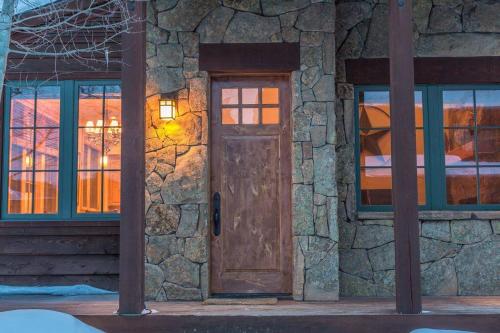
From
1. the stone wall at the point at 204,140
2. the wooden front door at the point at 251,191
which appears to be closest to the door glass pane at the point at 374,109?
the stone wall at the point at 204,140

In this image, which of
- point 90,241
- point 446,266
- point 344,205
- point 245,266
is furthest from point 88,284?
point 446,266

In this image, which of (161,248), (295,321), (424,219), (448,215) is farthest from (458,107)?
(161,248)

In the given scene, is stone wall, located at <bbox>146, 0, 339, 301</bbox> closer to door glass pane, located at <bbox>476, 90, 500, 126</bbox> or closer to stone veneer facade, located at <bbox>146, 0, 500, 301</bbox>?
stone veneer facade, located at <bbox>146, 0, 500, 301</bbox>

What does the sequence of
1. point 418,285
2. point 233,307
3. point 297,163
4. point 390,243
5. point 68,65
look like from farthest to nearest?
point 68,65, point 390,243, point 297,163, point 233,307, point 418,285

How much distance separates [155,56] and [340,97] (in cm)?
209

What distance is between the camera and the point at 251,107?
6145 mm

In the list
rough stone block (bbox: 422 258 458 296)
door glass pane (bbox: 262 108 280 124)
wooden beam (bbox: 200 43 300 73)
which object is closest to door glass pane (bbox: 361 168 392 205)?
rough stone block (bbox: 422 258 458 296)

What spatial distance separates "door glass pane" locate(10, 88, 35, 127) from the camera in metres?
6.83

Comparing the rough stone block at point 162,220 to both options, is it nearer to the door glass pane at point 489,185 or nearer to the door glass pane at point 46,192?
the door glass pane at point 46,192

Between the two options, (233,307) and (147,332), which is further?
(233,307)

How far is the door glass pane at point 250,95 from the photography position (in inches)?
242

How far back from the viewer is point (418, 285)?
4.86m

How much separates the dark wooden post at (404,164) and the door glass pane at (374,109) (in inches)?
61.5

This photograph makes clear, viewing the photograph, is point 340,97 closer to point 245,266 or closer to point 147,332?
point 245,266
